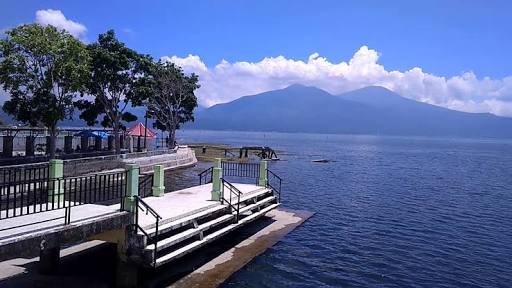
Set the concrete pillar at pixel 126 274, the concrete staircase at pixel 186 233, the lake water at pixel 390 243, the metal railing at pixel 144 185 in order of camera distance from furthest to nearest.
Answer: the metal railing at pixel 144 185, the lake water at pixel 390 243, the concrete pillar at pixel 126 274, the concrete staircase at pixel 186 233

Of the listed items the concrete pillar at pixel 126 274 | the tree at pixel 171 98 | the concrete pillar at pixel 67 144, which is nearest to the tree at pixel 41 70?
the concrete pillar at pixel 67 144

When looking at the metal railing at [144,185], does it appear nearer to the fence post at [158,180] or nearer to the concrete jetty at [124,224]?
the fence post at [158,180]

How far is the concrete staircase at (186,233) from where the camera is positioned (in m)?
13.0

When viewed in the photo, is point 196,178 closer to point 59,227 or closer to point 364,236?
point 364,236

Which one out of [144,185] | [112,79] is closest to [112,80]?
[112,79]

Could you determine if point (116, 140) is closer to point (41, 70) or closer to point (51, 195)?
point (41, 70)

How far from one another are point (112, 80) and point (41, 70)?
15.0 m

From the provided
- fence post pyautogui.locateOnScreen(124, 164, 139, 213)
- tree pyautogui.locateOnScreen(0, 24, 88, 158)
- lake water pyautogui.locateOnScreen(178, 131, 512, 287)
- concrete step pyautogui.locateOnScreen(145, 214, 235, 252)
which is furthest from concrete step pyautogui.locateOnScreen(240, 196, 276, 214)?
tree pyautogui.locateOnScreen(0, 24, 88, 158)

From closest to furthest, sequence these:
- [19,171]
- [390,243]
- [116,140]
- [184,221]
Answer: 1. [184,221]
2. [390,243]
3. [19,171]
4. [116,140]

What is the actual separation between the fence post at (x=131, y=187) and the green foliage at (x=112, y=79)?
31.2 m

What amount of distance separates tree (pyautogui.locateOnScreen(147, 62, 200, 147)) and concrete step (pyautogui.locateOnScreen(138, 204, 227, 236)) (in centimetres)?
4436

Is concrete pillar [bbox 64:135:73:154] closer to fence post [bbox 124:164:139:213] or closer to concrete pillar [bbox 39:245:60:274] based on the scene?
concrete pillar [bbox 39:245:60:274]

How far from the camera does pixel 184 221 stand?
15.1 m

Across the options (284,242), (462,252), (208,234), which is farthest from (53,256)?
(462,252)
